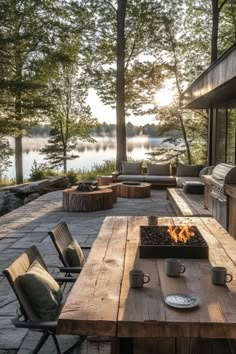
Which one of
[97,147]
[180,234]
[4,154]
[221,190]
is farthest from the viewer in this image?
[97,147]

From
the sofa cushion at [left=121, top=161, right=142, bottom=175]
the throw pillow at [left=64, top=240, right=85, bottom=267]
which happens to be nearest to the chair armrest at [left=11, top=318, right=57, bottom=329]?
the throw pillow at [left=64, top=240, right=85, bottom=267]

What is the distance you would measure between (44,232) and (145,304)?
14.6 feet

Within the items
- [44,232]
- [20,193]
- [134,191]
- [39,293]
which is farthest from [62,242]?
[20,193]

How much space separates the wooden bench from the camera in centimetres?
587

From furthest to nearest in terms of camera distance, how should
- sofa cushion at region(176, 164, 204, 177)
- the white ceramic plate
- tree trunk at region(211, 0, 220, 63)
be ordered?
tree trunk at region(211, 0, 220, 63) < sofa cushion at region(176, 164, 204, 177) < the white ceramic plate

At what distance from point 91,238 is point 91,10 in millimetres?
10677

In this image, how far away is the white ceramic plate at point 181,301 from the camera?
1744mm

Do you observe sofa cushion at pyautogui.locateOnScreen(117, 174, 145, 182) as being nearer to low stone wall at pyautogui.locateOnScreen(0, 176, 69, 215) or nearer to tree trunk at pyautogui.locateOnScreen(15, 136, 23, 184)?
low stone wall at pyautogui.locateOnScreen(0, 176, 69, 215)

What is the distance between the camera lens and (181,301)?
1.78 m

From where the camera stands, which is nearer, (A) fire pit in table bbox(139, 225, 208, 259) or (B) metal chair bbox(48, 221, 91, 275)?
(A) fire pit in table bbox(139, 225, 208, 259)

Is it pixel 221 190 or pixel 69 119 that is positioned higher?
pixel 69 119

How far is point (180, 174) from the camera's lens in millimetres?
10969

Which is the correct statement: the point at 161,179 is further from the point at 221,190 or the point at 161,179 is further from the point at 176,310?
the point at 176,310

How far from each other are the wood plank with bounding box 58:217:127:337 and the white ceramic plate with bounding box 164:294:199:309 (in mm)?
242
